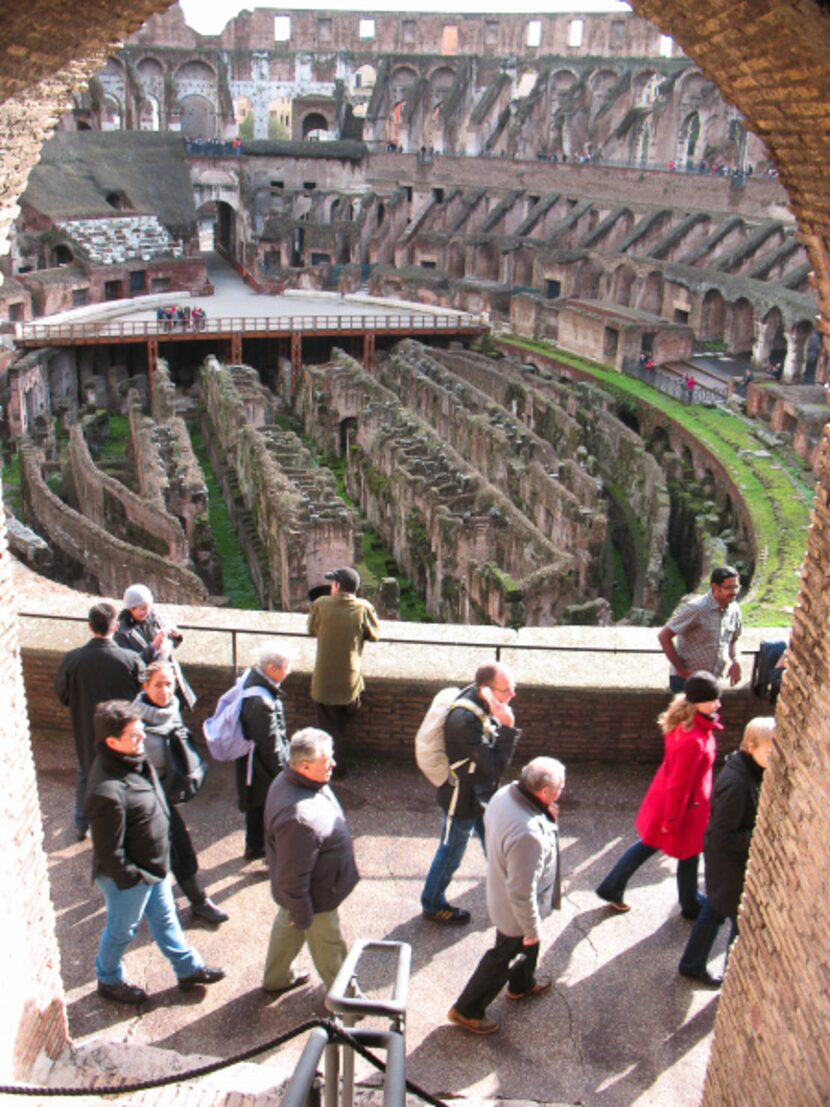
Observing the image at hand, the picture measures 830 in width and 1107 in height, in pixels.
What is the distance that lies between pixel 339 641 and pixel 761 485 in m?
16.5

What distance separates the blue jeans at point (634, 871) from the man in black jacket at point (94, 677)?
2.89 meters

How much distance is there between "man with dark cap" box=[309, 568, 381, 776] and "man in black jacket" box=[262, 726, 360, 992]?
1668 mm

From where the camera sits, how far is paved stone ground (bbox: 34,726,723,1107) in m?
5.30

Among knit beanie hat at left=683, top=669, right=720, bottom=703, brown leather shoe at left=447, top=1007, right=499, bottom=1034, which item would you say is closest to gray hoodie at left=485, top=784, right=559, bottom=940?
brown leather shoe at left=447, top=1007, right=499, bottom=1034

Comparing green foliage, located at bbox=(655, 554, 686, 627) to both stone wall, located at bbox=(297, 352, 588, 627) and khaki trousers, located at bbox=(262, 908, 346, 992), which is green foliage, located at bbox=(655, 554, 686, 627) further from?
khaki trousers, located at bbox=(262, 908, 346, 992)

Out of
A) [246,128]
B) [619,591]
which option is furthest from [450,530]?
[246,128]

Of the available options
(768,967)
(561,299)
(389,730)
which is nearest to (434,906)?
(389,730)

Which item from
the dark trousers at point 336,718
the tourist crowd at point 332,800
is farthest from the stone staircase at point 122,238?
→ the tourist crowd at point 332,800

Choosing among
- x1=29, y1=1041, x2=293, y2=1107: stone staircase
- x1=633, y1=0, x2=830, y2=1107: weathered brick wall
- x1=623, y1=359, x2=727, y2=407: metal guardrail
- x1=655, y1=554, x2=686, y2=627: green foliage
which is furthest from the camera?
x1=623, y1=359, x2=727, y2=407: metal guardrail

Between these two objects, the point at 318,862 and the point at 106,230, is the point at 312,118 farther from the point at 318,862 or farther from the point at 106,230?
the point at 318,862

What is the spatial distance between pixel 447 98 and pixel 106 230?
19003 mm

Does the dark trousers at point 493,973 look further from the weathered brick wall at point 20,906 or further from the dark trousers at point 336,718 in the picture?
the dark trousers at point 336,718

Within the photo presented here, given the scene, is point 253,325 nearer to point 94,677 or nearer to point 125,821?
point 94,677

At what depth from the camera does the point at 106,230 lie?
137 ft
